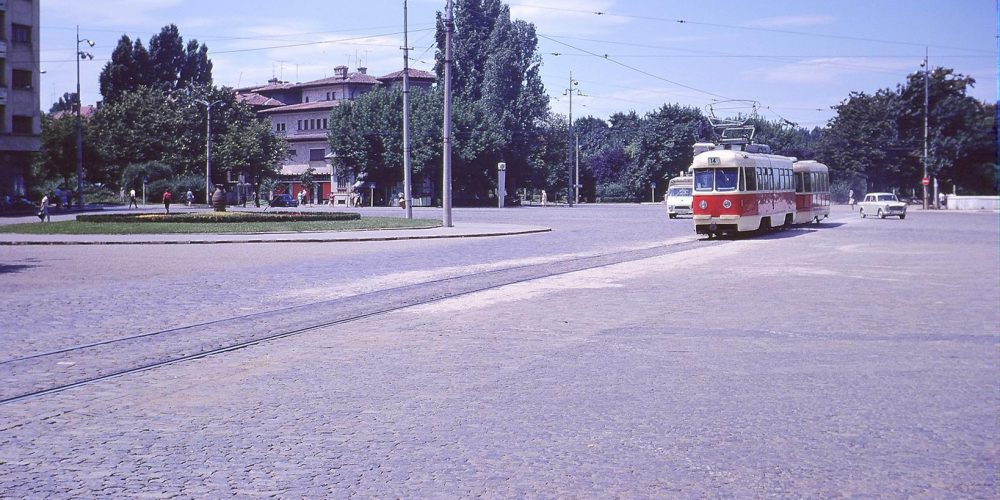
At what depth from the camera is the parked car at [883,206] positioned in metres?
55.9

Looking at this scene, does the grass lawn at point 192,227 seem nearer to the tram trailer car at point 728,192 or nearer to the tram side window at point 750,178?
the tram trailer car at point 728,192

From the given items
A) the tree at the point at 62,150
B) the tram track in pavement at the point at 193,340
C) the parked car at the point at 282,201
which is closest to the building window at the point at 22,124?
the parked car at the point at 282,201

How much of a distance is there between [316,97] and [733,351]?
352 feet

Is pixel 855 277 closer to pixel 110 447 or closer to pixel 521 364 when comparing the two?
pixel 521 364

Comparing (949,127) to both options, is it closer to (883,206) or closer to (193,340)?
(883,206)

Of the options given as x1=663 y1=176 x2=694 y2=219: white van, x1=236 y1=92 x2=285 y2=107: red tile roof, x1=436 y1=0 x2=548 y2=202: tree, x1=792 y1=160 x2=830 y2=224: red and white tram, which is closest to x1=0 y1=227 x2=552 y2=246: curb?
x1=792 y1=160 x2=830 y2=224: red and white tram

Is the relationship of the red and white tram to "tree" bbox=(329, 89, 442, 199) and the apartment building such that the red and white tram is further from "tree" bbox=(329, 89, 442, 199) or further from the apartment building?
the apartment building

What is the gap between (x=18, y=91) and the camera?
65.9 meters

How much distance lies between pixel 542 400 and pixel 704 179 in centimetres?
2627

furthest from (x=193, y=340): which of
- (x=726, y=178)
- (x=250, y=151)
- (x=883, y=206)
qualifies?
(x=250, y=151)

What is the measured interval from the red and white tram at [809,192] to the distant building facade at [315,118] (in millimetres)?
66761

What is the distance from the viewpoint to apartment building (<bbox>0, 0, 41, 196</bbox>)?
6384cm

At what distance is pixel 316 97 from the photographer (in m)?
112

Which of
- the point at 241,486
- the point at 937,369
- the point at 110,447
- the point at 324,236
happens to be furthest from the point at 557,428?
the point at 324,236
